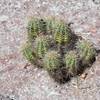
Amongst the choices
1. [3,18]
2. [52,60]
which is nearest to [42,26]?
[52,60]

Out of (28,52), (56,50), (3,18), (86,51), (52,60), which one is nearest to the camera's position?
(52,60)

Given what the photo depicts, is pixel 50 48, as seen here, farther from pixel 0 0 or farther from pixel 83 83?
pixel 0 0

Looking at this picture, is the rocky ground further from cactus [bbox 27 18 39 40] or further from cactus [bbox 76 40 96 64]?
cactus [bbox 27 18 39 40]

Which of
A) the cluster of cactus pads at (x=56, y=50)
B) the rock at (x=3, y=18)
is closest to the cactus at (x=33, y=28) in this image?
the cluster of cactus pads at (x=56, y=50)

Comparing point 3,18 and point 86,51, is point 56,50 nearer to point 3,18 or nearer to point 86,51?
point 86,51

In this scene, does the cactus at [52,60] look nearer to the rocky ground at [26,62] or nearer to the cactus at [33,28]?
the rocky ground at [26,62]

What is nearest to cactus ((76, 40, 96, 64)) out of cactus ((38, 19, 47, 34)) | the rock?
cactus ((38, 19, 47, 34))
